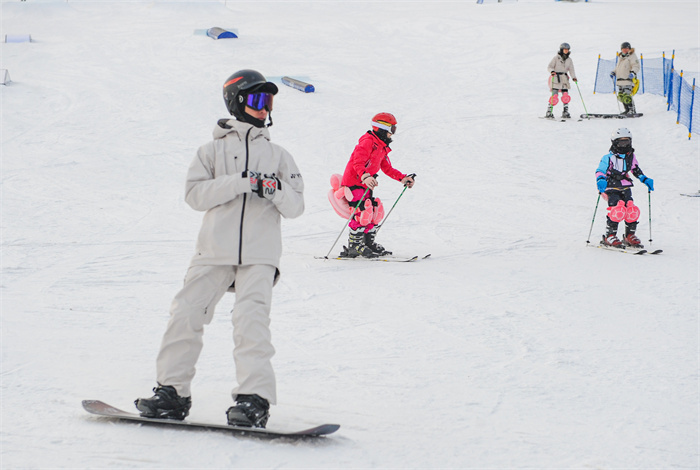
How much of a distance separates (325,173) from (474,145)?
364 cm

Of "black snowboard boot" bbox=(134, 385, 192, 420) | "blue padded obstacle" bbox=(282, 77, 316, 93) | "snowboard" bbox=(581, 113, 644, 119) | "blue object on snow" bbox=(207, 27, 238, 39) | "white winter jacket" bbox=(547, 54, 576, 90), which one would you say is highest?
"blue object on snow" bbox=(207, 27, 238, 39)

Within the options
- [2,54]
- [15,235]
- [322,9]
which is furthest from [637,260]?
[322,9]

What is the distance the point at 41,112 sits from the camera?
52.1ft

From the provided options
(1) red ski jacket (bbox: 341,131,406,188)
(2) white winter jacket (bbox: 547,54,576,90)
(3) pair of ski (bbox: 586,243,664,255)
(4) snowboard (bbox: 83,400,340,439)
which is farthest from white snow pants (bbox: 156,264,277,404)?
(2) white winter jacket (bbox: 547,54,576,90)

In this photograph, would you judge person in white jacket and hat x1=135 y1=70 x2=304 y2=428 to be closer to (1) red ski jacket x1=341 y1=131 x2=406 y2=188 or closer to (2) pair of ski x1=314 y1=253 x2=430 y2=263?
(1) red ski jacket x1=341 y1=131 x2=406 y2=188

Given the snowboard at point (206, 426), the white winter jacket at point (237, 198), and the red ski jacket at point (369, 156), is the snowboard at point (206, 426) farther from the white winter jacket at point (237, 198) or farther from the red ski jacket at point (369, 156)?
the red ski jacket at point (369, 156)

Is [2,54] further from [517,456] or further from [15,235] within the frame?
[517,456]

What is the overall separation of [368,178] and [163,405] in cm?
454

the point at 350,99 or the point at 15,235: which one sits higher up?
Result: the point at 350,99

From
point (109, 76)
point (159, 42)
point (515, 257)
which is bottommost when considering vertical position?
point (515, 257)

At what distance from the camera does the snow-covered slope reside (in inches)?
143

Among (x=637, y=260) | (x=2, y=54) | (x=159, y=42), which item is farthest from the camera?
(x=159, y=42)

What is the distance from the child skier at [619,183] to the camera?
8492 mm

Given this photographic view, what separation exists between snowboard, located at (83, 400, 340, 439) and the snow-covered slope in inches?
2.3
